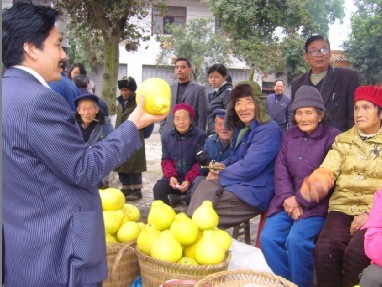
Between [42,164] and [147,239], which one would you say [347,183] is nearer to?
[147,239]

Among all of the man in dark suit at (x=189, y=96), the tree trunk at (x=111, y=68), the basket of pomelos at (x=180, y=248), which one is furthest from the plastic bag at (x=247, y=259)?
the tree trunk at (x=111, y=68)

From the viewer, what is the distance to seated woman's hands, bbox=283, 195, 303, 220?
3271mm

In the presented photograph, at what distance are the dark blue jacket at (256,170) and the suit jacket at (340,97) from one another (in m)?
0.84

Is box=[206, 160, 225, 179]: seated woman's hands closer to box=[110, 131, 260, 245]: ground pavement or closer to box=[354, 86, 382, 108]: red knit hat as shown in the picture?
box=[110, 131, 260, 245]: ground pavement

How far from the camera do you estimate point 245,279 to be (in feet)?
7.68

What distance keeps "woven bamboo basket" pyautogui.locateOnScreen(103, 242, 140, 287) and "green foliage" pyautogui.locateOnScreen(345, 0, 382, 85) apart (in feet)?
62.3

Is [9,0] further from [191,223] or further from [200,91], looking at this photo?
[191,223]

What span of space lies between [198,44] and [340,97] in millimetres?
16247

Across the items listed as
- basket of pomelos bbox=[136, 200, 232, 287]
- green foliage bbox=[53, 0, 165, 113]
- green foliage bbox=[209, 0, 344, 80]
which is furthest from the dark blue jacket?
green foliage bbox=[209, 0, 344, 80]

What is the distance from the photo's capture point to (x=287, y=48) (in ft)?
60.4

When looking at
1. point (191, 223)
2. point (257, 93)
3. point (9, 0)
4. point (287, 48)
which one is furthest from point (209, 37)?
point (191, 223)

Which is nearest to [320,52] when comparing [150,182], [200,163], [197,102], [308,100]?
[308,100]

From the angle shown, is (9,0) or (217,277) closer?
(217,277)

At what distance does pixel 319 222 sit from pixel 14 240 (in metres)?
2.23
